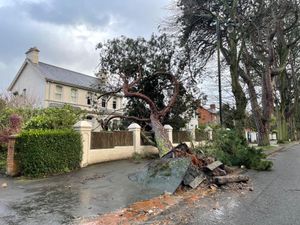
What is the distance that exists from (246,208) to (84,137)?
8001 millimetres

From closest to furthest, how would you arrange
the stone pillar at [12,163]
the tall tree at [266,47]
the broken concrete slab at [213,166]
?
the broken concrete slab at [213,166] → the stone pillar at [12,163] → the tall tree at [266,47]

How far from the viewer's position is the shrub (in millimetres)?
11852

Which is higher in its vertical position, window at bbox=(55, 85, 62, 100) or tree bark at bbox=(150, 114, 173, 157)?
window at bbox=(55, 85, 62, 100)

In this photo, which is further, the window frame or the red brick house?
the window frame

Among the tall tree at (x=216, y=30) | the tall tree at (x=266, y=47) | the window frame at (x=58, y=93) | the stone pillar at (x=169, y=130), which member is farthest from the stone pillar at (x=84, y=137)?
the window frame at (x=58, y=93)

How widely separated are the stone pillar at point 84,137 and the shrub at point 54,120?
43 cm

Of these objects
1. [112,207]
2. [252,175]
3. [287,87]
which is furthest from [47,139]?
[287,87]

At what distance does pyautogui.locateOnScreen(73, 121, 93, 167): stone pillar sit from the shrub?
430mm

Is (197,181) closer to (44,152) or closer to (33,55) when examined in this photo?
(44,152)

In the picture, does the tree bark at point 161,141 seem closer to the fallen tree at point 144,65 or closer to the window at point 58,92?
the fallen tree at point 144,65

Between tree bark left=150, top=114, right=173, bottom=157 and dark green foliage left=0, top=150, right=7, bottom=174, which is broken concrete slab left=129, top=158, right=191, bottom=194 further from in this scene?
dark green foliage left=0, top=150, right=7, bottom=174

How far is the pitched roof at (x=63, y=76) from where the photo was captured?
96.3 feet

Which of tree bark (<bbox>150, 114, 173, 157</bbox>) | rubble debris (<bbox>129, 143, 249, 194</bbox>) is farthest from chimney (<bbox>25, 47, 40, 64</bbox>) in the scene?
rubble debris (<bbox>129, 143, 249, 194</bbox>)

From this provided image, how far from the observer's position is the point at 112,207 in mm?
6309
